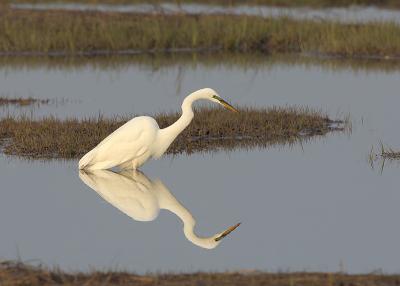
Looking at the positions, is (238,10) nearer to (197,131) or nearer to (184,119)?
(197,131)

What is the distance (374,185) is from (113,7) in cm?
2128

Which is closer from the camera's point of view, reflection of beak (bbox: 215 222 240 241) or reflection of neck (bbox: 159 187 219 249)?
reflection of neck (bbox: 159 187 219 249)

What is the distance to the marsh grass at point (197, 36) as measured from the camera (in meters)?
22.2

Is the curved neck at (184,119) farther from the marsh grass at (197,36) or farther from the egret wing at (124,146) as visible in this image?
the marsh grass at (197,36)

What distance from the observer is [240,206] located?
939 cm

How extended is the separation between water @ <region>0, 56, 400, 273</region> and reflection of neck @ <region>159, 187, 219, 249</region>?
53mm

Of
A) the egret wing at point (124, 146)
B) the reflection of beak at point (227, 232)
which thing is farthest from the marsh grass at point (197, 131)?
the reflection of beak at point (227, 232)

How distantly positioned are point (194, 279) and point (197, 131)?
21.5ft

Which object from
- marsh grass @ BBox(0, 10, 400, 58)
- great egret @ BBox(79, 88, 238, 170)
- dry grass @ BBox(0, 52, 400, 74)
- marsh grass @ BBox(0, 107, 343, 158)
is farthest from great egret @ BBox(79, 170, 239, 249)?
marsh grass @ BBox(0, 10, 400, 58)

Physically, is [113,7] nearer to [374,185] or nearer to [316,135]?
[316,135]

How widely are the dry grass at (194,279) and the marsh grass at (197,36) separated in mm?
15754

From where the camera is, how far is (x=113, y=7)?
30.7m

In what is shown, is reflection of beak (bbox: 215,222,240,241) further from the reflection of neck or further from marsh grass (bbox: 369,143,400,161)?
marsh grass (bbox: 369,143,400,161)

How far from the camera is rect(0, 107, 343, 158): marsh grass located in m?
12.1
